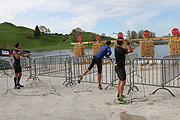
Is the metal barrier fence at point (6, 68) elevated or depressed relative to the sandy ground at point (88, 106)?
elevated

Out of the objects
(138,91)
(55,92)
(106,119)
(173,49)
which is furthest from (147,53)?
(106,119)

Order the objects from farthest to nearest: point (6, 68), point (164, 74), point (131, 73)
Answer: point (6, 68), point (131, 73), point (164, 74)

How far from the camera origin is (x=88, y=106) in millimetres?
5297

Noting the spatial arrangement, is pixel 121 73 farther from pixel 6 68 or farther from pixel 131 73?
pixel 6 68

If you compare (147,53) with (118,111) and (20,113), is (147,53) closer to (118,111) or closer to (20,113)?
(118,111)

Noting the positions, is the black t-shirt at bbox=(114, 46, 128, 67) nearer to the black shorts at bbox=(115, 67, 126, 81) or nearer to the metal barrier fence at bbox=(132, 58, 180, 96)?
the black shorts at bbox=(115, 67, 126, 81)

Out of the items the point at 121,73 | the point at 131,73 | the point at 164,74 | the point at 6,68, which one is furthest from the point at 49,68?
the point at 6,68

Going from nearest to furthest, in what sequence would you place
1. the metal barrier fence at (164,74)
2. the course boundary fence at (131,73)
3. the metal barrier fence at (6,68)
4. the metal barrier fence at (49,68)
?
the metal barrier fence at (164,74) → the course boundary fence at (131,73) → the metal barrier fence at (49,68) → the metal barrier fence at (6,68)

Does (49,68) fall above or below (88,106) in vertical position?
above

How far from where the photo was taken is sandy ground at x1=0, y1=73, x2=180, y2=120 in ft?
14.7

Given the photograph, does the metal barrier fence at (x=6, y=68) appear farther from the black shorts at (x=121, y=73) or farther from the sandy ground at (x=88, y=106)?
the black shorts at (x=121, y=73)

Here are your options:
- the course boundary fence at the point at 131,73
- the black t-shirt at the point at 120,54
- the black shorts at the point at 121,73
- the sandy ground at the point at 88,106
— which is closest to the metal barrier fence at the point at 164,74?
the course boundary fence at the point at 131,73

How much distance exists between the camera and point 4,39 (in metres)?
125

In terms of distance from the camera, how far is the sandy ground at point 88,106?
4477 mm
